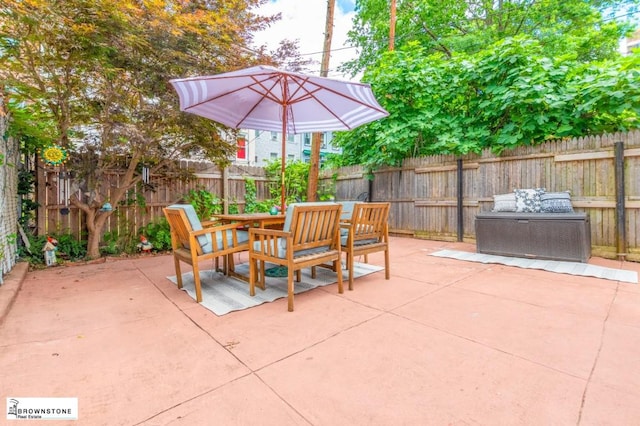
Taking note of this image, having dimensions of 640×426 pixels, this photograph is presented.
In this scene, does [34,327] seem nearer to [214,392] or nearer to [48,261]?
[214,392]

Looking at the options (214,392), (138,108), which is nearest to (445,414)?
(214,392)

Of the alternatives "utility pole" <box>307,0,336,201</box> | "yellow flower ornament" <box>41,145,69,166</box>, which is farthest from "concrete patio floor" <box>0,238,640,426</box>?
"utility pole" <box>307,0,336,201</box>

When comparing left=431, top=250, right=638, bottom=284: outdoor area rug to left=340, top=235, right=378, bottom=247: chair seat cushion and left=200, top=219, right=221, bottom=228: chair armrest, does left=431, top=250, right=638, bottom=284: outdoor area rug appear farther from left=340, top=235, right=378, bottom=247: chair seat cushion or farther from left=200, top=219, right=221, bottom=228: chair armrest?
left=200, top=219, right=221, bottom=228: chair armrest

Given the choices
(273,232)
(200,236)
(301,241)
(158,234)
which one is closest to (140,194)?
(158,234)

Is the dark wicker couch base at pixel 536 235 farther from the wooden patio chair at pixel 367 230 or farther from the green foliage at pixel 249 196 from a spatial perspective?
the green foliage at pixel 249 196

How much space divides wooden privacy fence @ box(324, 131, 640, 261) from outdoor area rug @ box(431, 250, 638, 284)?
964mm

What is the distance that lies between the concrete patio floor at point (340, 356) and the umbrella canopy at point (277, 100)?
2.12 m

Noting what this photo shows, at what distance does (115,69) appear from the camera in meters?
3.86

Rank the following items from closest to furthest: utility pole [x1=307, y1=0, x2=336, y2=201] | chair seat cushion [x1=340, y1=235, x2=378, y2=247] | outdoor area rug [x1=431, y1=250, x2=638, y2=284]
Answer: chair seat cushion [x1=340, y1=235, x2=378, y2=247]
outdoor area rug [x1=431, y1=250, x2=638, y2=284]
utility pole [x1=307, y1=0, x2=336, y2=201]

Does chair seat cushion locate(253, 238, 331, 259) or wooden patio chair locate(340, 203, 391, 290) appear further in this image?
wooden patio chair locate(340, 203, 391, 290)

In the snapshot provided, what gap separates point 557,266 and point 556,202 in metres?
1.07

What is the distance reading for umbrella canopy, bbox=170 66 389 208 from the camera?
3.20 metres

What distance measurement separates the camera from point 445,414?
1354 mm

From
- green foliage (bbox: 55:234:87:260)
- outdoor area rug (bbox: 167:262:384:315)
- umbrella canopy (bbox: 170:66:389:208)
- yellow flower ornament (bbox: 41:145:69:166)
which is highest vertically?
umbrella canopy (bbox: 170:66:389:208)
